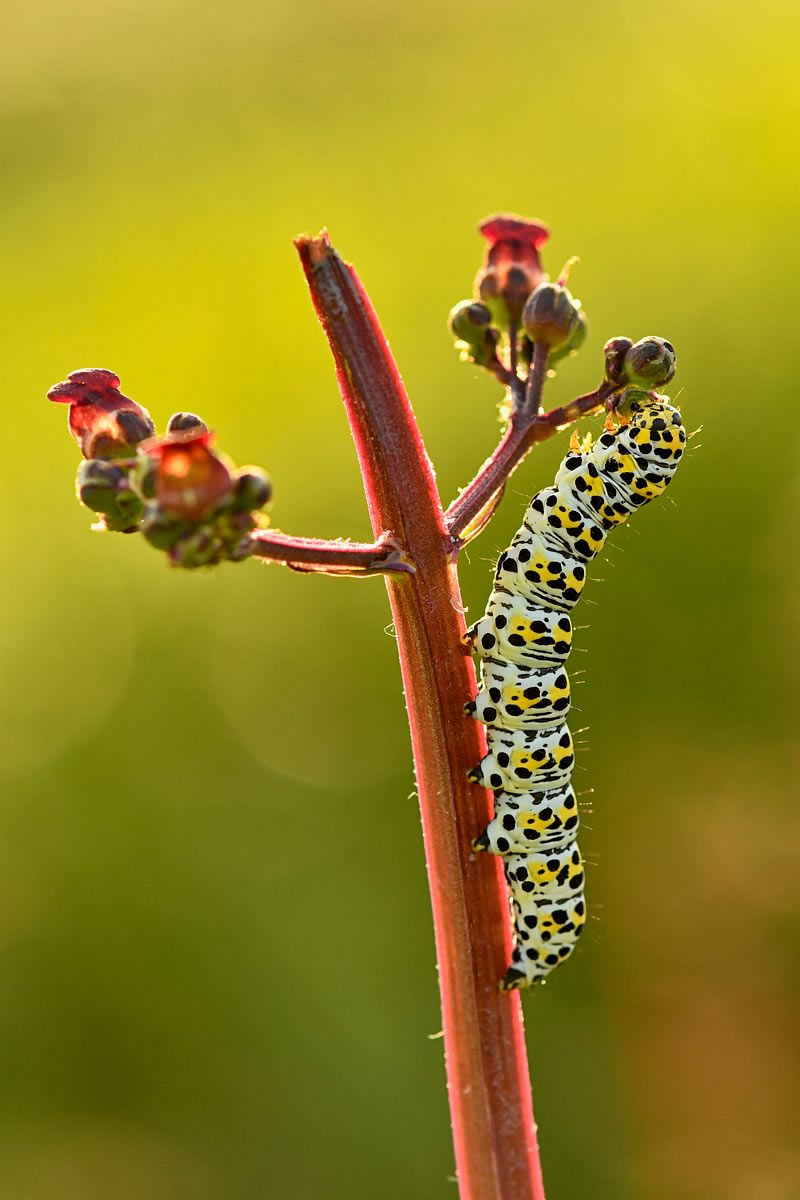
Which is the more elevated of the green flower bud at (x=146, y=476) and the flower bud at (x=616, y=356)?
the flower bud at (x=616, y=356)

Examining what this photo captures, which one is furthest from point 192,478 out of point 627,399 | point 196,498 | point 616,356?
point 627,399

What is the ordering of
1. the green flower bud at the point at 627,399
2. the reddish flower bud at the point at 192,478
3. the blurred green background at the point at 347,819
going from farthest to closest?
the blurred green background at the point at 347,819
the green flower bud at the point at 627,399
the reddish flower bud at the point at 192,478

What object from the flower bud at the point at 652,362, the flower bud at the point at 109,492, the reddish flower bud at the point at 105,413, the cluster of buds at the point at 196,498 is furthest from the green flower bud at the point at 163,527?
the flower bud at the point at 652,362

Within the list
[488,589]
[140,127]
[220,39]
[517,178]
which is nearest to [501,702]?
[488,589]

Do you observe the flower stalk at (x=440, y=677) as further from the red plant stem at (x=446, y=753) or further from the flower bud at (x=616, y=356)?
the flower bud at (x=616, y=356)

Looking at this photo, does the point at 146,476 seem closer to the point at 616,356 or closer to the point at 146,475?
the point at 146,475

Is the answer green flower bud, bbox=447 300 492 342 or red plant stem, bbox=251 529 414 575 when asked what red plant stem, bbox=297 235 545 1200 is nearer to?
red plant stem, bbox=251 529 414 575
